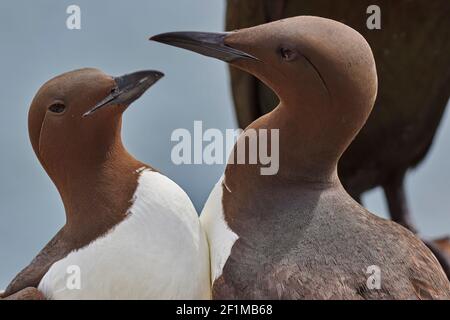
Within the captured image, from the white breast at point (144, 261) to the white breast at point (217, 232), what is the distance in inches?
1.5

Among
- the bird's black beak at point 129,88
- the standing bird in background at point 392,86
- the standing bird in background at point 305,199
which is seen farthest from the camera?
the standing bird in background at point 392,86

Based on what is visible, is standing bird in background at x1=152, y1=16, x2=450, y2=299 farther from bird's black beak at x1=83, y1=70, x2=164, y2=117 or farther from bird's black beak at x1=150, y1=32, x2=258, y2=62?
bird's black beak at x1=83, y1=70, x2=164, y2=117

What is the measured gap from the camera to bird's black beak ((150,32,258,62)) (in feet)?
8.39

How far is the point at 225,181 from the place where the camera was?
8.62 ft

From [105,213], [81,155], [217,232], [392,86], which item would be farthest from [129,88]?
[392,86]

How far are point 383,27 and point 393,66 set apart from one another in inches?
9.5

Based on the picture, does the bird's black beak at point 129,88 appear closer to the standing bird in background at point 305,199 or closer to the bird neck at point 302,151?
the standing bird in background at point 305,199

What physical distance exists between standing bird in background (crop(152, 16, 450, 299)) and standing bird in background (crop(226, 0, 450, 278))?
2.00 meters

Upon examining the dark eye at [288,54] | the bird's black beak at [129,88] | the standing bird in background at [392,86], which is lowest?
Answer: the standing bird in background at [392,86]

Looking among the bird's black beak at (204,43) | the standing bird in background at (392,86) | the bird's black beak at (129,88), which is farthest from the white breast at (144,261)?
the standing bird in background at (392,86)

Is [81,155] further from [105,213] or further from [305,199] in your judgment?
[305,199]

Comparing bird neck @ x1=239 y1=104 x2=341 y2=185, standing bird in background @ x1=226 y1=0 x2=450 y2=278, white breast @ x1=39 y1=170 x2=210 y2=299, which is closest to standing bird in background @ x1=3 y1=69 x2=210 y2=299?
white breast @ x1=39 y1=170 x2=210 y2=299

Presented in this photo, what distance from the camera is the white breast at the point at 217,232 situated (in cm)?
245
